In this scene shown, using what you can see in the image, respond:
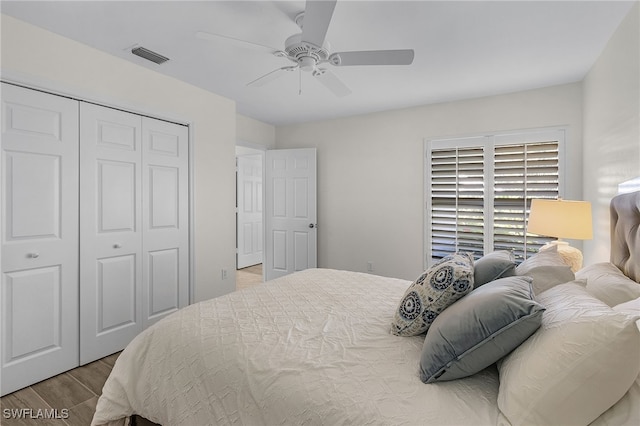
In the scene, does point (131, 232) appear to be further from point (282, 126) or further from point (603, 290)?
point (603, 290)

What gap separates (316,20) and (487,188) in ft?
9.63

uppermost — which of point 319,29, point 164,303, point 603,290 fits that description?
point 319,29

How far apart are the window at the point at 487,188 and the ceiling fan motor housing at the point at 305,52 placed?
2365 mm

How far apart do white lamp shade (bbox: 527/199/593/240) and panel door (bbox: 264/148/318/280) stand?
2846 mm

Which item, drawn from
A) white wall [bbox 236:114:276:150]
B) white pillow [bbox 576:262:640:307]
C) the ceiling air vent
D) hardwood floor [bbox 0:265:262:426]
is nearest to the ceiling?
the ceiling air vent

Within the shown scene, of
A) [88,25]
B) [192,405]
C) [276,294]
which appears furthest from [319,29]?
[192,405]

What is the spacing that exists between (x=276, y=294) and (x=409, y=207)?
8.76ft

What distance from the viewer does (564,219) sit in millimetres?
2541

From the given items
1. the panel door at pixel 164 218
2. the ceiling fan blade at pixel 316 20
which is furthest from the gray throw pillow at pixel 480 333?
the panel door at pixel 164 218

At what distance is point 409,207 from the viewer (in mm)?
4289

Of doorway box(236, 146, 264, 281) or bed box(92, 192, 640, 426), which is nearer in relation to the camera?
bed box(92, 192, 640, 426)

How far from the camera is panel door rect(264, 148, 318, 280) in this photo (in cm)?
486

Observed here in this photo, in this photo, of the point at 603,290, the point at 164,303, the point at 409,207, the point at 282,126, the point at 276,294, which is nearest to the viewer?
the point at 603,290

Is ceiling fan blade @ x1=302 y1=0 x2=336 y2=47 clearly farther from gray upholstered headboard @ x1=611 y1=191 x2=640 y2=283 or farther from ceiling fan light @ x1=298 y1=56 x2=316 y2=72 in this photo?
gray upholstered headboard @ x1=611 y1=191 x2=640 y2=283
